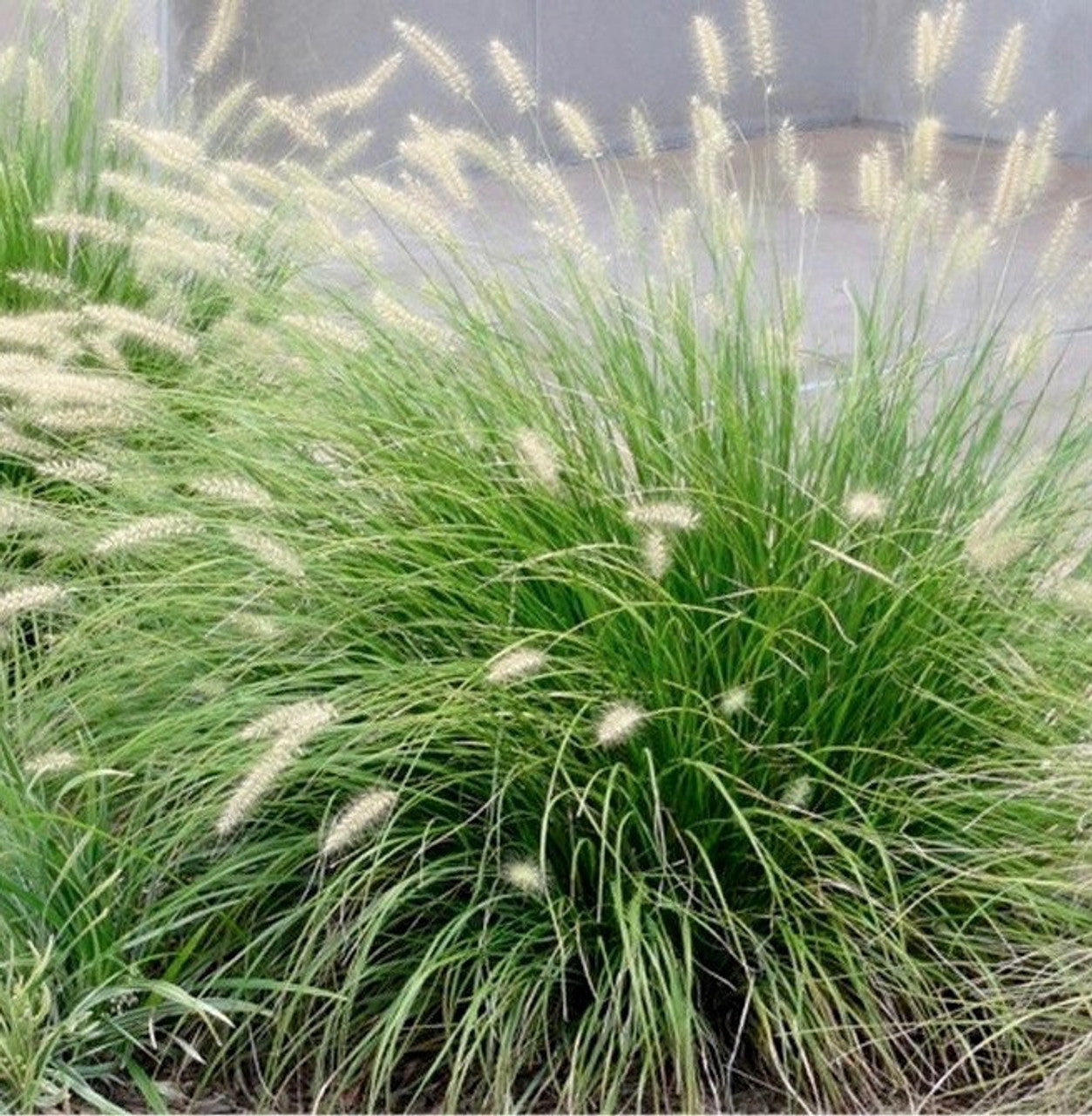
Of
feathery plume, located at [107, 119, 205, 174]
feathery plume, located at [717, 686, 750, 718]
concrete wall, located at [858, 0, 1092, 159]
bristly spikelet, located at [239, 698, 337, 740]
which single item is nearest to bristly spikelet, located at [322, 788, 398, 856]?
bristly spikelet, located at [239, 698, 337, 740]

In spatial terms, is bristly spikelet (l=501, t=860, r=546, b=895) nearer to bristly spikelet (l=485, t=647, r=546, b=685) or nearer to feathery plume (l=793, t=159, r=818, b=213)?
bristly spikelet (l=485, t=647, r=546, b=685)

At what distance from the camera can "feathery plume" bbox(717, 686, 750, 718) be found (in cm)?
326

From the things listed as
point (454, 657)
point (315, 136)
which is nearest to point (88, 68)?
point (315, 136)

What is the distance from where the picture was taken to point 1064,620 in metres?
3.62

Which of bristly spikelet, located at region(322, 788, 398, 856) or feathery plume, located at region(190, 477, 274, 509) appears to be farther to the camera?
feathery plume, located at region(190, 477, 274, 509)

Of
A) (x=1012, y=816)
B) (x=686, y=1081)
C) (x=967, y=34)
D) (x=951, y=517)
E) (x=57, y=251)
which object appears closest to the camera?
(x=686, y=1081)

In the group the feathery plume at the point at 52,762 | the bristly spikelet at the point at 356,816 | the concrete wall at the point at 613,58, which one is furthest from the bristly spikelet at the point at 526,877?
the concrete wall at the point at 613,58

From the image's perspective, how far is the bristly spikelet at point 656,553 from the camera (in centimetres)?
328

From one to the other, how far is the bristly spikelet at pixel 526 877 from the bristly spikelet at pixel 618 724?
183mm

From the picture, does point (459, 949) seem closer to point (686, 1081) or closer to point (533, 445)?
point (686, 1081)

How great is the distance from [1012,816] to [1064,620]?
0.35 meters

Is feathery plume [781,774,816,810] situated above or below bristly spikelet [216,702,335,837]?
below

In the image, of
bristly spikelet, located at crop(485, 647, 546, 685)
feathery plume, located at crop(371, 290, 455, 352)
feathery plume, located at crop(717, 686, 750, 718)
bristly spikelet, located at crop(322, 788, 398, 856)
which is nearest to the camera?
bristly spikelet, located at crop(322, 788, 398, 856)

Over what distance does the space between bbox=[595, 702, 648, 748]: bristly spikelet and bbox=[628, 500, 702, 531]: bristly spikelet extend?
24 centimetres
